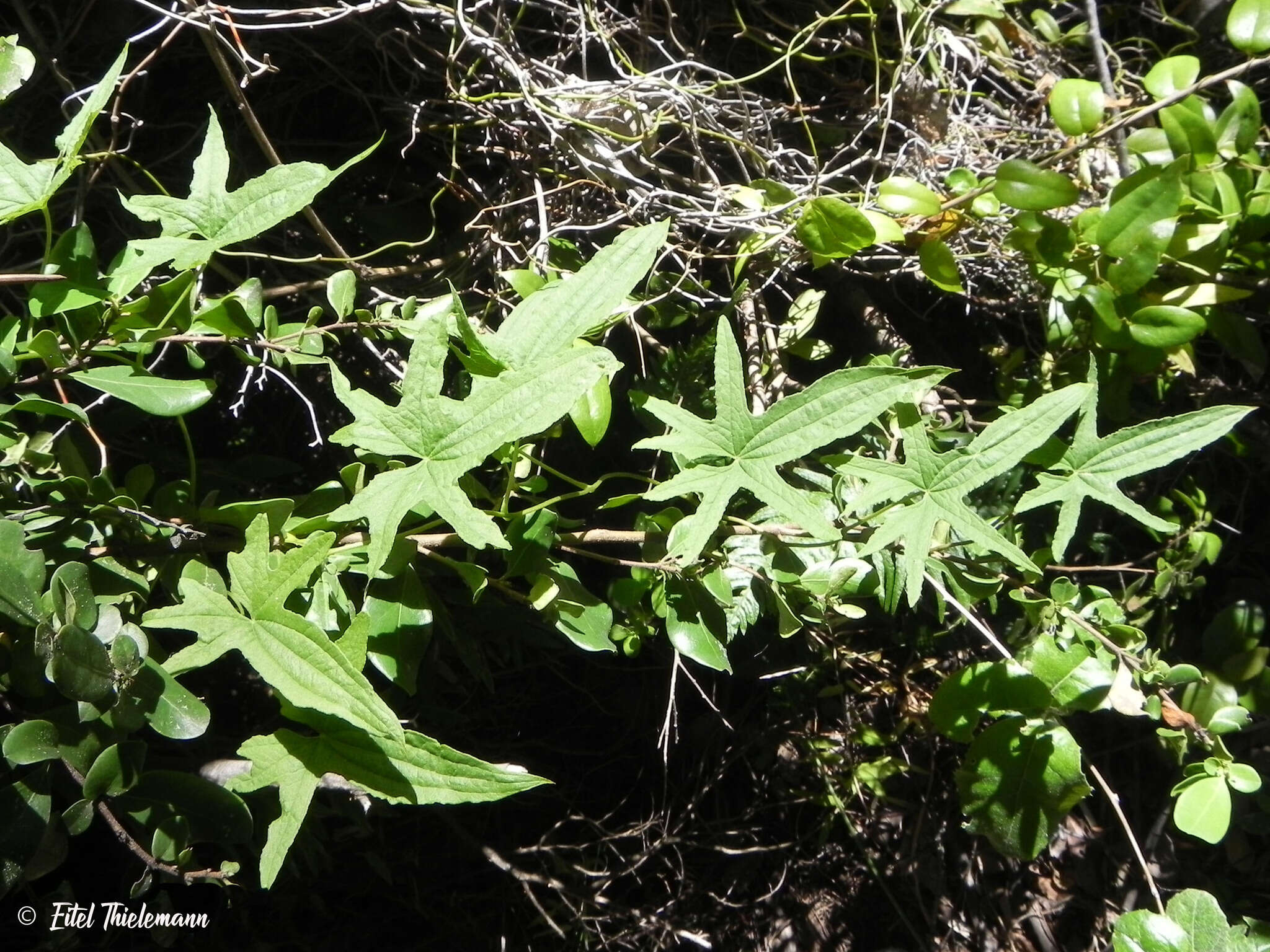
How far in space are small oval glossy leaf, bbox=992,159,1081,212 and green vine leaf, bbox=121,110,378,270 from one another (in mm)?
672

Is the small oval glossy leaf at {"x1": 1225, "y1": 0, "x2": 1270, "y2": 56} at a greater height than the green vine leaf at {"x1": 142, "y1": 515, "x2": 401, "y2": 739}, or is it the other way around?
the small oval glossy leaf at {"x1": 1225, "y1": 0, "x2": 1270, "y2": 56}

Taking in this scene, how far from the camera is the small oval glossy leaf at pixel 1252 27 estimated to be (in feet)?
3.11

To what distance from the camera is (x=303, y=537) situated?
78cm

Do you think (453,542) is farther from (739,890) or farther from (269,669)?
(739,890)

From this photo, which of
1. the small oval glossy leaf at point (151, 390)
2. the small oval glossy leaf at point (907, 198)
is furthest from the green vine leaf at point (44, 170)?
the small oval glossy leaf at point (907, 198)

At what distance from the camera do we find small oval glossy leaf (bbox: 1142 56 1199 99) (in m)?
0.99

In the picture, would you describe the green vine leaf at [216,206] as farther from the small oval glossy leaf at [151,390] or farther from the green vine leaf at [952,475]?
Result: the green vine leaf at [952,475]

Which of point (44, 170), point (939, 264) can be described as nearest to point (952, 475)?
point (939, 264)

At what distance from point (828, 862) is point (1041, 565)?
753 millimetres

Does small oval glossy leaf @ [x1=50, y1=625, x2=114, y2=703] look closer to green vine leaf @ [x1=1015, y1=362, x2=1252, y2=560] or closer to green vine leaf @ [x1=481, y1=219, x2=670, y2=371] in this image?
green vine leaf @ [x1=481, y1=219, x2=670, y2=371]

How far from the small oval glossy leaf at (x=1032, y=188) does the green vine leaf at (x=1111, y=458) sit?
287 millimetres

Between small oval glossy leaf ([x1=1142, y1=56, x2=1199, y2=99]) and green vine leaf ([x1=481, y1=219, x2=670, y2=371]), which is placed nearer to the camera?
green vine leaf ([x1=481, y1=219, x2=670, y2=371])

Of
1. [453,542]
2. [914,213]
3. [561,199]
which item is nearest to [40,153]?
[561,199]

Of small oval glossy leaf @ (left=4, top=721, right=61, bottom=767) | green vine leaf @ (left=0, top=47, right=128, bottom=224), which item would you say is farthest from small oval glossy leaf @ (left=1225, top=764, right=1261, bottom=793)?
green vine leaf @ (left=0, top=47, right=128, bottom=224)
